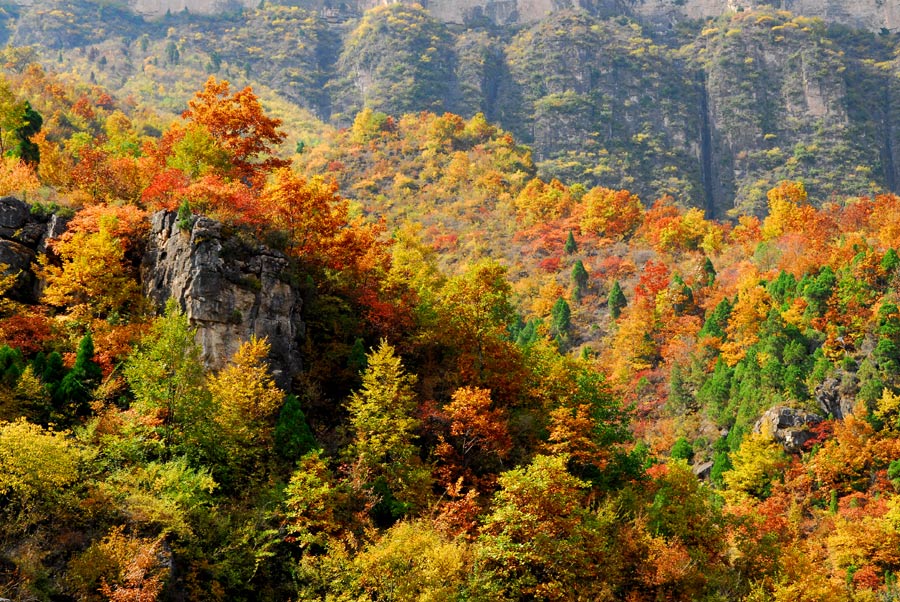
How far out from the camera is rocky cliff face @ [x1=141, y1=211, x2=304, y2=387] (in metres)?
44.8

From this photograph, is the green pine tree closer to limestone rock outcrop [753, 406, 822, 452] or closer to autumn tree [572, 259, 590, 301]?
autumn tree [572, 259, 590, 301]

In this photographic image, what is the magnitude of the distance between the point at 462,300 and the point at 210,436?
53.3ft

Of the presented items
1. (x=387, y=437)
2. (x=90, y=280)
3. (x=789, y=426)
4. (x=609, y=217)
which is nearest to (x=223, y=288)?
(x=90, y=280)

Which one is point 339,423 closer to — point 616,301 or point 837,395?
point 837,395

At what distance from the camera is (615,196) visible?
4614 inches

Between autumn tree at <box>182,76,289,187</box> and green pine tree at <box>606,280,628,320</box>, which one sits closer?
autumn tree at <box>182,76,289,187</box>

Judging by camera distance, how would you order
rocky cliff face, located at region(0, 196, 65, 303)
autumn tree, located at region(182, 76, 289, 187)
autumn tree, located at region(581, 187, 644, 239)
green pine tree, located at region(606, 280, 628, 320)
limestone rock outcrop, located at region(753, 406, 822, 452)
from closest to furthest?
rocky cliff face, located at region(0, 196, 65, 303), autumn tree, located at region(182, 76, 289, 187), limestone rock outcrop, located at region(753, 406, 822, 452), green pine tree, located at region(606, 280, 628, 320), autumn tree, located at region(581, 187, 644, 239)

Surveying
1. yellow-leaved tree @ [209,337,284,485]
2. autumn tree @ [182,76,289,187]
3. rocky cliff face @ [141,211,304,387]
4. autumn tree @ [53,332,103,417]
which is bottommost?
yellow-leaved tree @ [209,337,284,485]

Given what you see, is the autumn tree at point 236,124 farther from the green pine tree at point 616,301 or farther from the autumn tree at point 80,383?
the green pine tree at point 616,301

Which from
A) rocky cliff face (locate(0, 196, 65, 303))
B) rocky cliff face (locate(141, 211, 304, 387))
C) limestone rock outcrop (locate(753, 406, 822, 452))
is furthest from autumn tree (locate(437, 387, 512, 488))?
limestone rock outcrop (locate(753, 406, 822, 452))

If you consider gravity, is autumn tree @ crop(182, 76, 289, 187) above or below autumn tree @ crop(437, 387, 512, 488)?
above

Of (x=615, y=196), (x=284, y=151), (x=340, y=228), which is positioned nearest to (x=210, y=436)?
(x=340, y=228)

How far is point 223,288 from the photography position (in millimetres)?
45688

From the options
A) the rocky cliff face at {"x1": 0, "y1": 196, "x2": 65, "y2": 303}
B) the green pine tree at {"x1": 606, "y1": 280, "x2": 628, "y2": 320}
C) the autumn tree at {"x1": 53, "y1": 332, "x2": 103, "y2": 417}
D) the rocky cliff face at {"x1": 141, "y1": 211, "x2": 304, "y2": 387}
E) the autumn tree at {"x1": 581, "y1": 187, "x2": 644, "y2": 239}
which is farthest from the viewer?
the autumn tree at {"x1": 581, "y1": 187, "x2": 644, "y2": 239}
